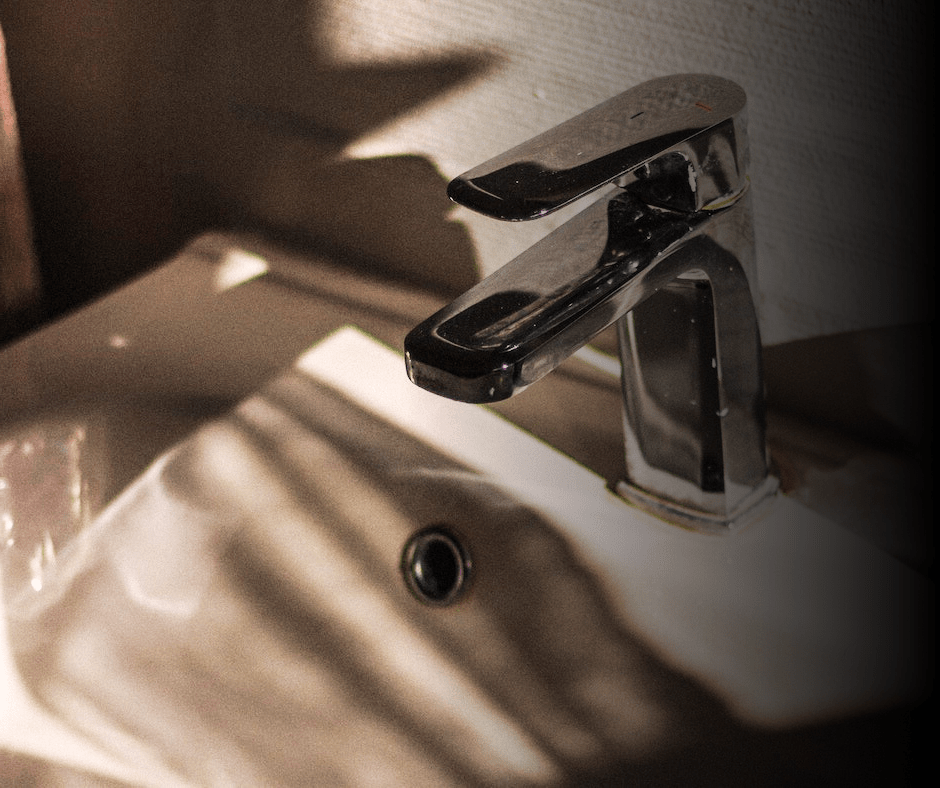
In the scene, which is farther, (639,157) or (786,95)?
(786,95)

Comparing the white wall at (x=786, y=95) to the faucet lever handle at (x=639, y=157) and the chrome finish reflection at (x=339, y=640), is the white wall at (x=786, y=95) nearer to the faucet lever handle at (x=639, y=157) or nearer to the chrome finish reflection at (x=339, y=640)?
the faucet lever handle at (x=639, y=157)

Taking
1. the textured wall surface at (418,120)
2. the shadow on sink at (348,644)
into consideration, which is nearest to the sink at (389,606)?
the shadow on sink at (348,644)

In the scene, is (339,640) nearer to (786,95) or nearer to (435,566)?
(435,566)

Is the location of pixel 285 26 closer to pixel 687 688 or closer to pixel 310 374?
A: pixel 310 374

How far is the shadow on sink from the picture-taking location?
428 mm

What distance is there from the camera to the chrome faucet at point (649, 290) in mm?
329

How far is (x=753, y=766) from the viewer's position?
15.7 inches

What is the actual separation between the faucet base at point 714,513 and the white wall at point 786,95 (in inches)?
3.7

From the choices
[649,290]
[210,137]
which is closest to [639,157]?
[649,290]

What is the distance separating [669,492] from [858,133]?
0.61 feet

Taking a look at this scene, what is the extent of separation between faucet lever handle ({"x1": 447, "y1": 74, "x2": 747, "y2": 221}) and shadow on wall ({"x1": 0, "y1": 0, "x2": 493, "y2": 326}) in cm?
21

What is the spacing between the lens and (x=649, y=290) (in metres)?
0.37

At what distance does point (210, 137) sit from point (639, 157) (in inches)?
18.5

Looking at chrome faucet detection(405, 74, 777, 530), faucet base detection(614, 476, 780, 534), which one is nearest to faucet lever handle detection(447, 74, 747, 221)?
chrome faucet detection(405, 74, 777, 530)
